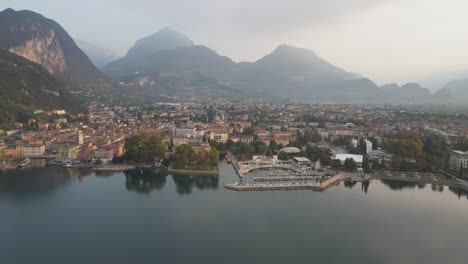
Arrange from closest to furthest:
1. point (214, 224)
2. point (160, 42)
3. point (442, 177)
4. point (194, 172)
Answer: point (214, 224) → point (442, 177) → point (194, 172) → point (160, 42)

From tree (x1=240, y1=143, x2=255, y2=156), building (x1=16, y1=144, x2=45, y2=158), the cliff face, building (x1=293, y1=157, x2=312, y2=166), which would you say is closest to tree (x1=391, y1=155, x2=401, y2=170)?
building (x1=293, y1=157, x2=312, y2=166)

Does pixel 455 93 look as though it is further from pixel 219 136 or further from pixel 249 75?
pixel 219 136

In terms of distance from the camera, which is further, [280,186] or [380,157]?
[380,157]

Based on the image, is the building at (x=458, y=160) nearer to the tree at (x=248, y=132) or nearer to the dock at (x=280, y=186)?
the dock at (x=280, y=186)

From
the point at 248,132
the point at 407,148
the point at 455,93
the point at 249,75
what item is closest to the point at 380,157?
the point at 407,148

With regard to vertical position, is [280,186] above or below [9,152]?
below

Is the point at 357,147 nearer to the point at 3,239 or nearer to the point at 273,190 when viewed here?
the point at 273,190
